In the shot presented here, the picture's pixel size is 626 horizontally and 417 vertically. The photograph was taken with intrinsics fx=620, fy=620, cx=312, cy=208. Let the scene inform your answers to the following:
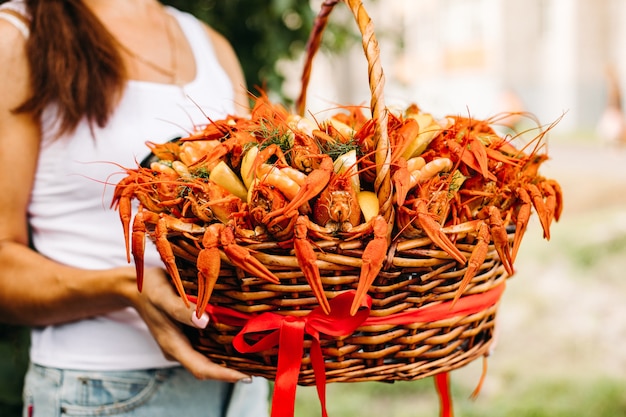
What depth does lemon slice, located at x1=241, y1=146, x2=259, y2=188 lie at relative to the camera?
1.05 metres

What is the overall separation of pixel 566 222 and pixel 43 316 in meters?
5.66

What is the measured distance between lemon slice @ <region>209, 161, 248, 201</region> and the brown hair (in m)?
0.42

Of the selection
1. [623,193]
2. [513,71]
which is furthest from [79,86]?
[513,71]

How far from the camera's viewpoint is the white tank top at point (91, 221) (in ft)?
4.33

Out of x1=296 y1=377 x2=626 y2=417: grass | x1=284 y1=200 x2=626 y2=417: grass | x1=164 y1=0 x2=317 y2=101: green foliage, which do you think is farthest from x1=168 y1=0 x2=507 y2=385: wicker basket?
x1=296 y1=377 x2=626 y2=417: grass

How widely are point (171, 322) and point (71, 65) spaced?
2.00 feet

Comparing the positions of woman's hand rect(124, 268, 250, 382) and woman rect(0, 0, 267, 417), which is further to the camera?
woman rect(0, 0, 267, 417)

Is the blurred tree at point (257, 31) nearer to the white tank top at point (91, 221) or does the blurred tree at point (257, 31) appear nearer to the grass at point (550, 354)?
the white tank top at point (91, 221)

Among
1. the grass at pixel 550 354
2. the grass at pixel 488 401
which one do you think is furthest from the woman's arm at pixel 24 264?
the grass at pixel 488 401

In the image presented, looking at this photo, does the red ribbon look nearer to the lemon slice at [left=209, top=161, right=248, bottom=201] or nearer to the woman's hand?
the woman's hand

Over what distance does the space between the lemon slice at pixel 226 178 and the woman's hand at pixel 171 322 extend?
0.21 m

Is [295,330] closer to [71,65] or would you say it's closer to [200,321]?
[200,321]

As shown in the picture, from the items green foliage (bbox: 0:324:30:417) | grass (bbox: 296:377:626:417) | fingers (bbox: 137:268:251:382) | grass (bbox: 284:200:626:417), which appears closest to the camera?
fingers (bbox: 137:268:251:382)

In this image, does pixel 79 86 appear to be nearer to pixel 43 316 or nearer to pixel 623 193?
pixel 43 316
